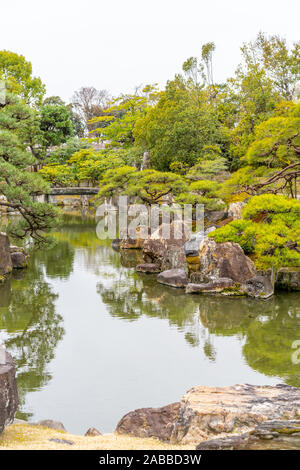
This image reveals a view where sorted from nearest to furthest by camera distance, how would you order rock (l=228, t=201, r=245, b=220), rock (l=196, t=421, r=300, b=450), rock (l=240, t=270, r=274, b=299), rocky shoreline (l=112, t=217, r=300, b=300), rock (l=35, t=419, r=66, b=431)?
rock (l=196, t=421, r=300, b=450) < rock (l=35, t=419, r=66, b=431) < rock (l=240, t=270, r=274, b=299) < rocky shoreline (l=112, t=217, r=300, b=300) < rock (l=228, t=201, r=245, b=220)

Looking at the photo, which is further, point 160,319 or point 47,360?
point 160,319

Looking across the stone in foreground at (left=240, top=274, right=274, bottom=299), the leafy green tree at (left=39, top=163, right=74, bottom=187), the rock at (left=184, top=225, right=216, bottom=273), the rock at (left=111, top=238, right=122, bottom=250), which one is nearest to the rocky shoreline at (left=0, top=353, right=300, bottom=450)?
the stone in foreground at (left=240, top=274, right=274, bottom=299)

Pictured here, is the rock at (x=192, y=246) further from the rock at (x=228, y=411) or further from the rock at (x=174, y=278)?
the rock at (x=228, y=411)

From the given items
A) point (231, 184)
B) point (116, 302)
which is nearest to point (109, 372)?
point (116, 302)

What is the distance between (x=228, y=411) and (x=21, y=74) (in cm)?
3464

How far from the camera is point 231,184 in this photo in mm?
13117

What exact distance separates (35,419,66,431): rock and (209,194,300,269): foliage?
6.81 metres

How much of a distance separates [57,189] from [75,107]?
20.1 m

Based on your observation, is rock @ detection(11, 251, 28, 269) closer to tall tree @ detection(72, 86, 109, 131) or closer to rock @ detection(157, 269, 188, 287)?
rock @ detection(157, 269, 188, 287)

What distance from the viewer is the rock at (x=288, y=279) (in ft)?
35.7

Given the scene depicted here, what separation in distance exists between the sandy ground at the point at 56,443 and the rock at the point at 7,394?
14 centimetres

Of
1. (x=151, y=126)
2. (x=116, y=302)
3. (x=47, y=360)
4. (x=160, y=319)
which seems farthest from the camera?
(x=151, y=126)

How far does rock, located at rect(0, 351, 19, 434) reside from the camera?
4.06m

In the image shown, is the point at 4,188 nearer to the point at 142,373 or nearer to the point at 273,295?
the point at 142,373
